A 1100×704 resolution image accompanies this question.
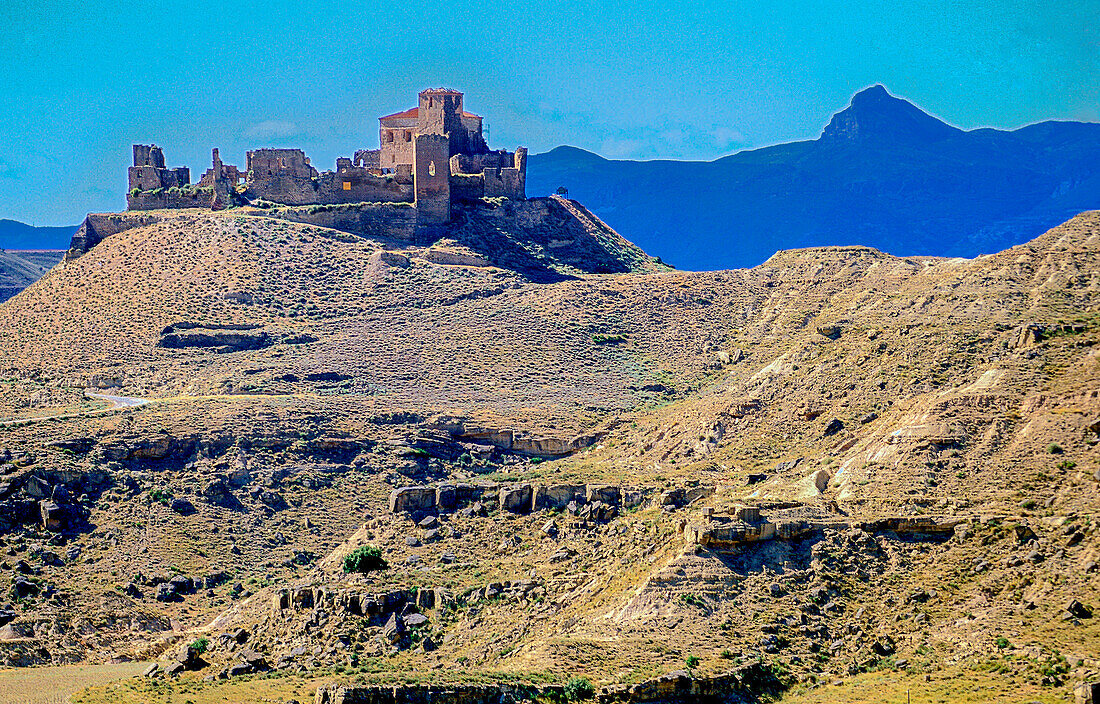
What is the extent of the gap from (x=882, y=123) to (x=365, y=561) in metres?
104

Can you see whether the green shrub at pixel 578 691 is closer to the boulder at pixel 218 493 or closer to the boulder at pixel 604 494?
the boulder at pixel 604 494

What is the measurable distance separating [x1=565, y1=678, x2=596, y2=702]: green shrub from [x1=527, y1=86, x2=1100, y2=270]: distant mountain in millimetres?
86267

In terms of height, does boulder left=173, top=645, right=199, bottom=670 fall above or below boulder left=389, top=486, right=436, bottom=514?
below

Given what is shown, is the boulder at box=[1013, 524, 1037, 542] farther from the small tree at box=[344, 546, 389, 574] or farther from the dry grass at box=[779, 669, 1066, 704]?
the small tree at box=[344, 546, 389, 574]

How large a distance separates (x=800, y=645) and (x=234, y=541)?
23.2 meters

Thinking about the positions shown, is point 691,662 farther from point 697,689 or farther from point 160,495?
A: point 160,495

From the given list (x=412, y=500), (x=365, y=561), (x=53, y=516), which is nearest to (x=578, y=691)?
(x=365, y=561)

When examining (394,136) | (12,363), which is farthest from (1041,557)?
(394,136)

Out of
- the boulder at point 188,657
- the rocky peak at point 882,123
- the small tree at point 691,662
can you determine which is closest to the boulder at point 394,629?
the boulder at point 188,657

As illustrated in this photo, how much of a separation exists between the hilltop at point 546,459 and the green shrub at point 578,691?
85 cm

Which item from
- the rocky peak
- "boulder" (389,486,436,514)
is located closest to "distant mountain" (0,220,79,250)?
the rocky peak

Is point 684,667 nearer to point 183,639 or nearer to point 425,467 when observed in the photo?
point 183,639

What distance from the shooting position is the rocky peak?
471ft

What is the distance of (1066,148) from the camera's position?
138750mm
